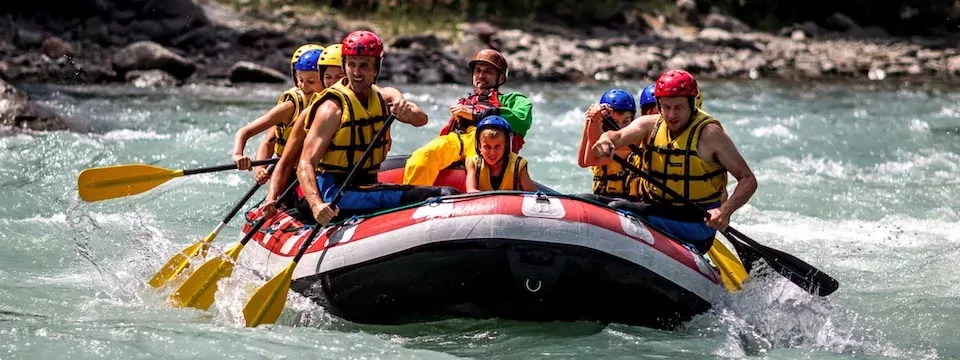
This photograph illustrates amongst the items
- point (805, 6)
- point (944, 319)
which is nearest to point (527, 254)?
point (944, 319)

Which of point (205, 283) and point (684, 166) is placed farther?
point (205, 283)

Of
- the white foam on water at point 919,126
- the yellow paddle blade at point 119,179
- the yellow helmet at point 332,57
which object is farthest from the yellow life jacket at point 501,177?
the white foam on water at point 919,126


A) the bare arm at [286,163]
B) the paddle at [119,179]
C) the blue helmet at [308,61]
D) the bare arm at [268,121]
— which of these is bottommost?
the paddle at [119,179]

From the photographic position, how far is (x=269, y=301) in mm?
5727

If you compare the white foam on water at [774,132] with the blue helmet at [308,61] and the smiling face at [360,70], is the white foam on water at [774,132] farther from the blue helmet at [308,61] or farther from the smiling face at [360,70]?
the smiling face at [360,70]

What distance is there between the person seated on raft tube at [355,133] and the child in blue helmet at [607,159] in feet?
2.67

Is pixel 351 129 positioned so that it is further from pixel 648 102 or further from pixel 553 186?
pixel 553 186

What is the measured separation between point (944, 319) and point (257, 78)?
1260 cm

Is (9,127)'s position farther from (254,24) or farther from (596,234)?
(254,24)

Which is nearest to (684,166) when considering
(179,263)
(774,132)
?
(179,263)

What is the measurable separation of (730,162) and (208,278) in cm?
270

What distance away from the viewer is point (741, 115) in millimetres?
15922

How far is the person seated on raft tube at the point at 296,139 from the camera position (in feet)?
20.4

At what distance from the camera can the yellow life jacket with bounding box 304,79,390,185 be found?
6.03 m
